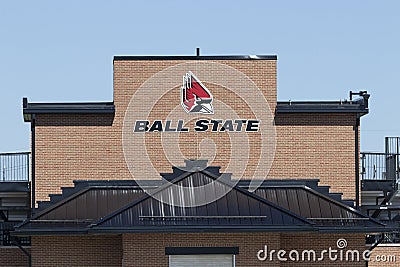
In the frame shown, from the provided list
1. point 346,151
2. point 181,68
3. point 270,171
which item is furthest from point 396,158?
point 181,68

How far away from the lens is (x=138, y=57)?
1219 inches

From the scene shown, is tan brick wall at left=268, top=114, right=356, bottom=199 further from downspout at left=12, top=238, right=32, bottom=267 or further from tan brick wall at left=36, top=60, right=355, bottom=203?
downspout at left=12, top=238, right=32, bottom=267

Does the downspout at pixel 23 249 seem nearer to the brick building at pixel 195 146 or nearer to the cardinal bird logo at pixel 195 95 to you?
the brick building at pixel 195 146

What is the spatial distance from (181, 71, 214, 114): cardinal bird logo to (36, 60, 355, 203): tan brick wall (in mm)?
278

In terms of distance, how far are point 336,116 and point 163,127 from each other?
561 cm

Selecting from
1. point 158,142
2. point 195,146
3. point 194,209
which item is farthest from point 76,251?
point 195,146

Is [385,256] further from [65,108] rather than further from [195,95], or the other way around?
[65,108]

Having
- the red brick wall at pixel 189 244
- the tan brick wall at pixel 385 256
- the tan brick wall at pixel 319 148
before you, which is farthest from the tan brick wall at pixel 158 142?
the red brick wall at pixel 189 244

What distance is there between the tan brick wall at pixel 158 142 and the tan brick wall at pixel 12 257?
6.82ft

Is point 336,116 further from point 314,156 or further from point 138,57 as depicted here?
point 138,57

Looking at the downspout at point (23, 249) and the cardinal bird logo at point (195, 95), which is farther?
the cardinal bird logo at point (195, 95)

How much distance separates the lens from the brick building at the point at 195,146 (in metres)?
28.8

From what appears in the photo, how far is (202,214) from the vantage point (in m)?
26.9

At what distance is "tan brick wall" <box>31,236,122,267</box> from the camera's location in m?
28.5
